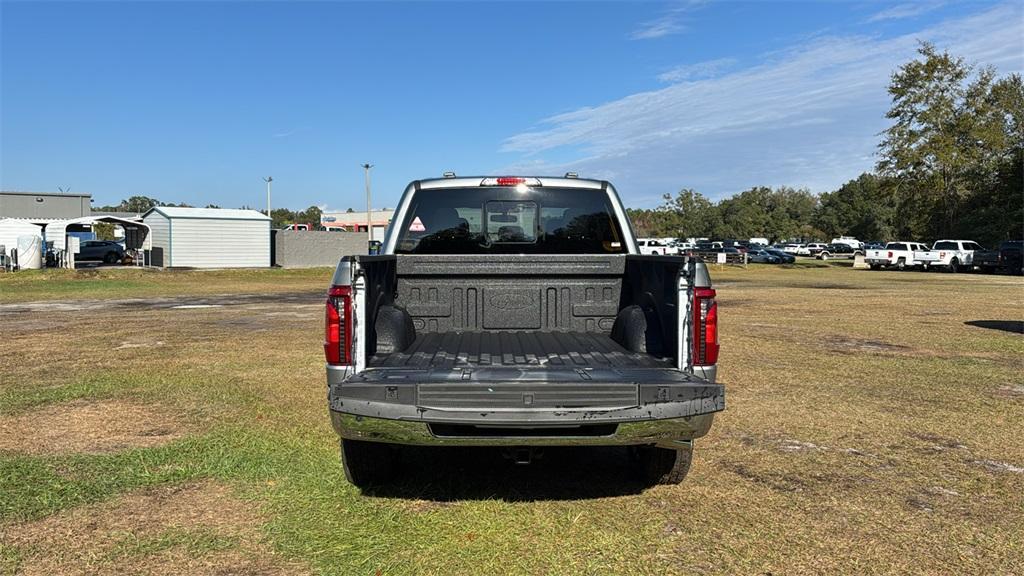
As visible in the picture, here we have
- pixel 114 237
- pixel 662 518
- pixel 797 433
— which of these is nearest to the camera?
pixel 662 518

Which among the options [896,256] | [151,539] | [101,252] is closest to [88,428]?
[151,539]

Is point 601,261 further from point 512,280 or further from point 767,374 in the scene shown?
point 767,374

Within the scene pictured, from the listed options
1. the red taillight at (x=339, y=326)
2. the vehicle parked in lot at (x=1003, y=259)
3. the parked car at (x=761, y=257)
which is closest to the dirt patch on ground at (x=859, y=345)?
the red taillight at (x=339, y=326)

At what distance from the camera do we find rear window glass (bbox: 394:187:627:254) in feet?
18.8

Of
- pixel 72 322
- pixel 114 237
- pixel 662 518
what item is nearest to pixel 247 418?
pixel 662 518

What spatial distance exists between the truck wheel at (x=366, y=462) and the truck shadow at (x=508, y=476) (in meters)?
0.08

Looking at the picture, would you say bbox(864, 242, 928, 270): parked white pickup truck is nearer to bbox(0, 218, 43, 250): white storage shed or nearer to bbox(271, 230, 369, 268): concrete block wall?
bbox(271, 230, 369, 268): concrete block wall

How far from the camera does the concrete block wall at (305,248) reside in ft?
138

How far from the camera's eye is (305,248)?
42656 mm

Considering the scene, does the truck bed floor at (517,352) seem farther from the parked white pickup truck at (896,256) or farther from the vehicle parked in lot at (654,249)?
the parked white pickup truck at (896,256)

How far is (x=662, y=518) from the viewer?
408 centimetres

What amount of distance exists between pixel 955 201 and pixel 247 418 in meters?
58.9

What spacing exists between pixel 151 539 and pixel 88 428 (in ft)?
8.74

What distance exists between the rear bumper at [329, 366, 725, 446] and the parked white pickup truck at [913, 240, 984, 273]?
4628cm
